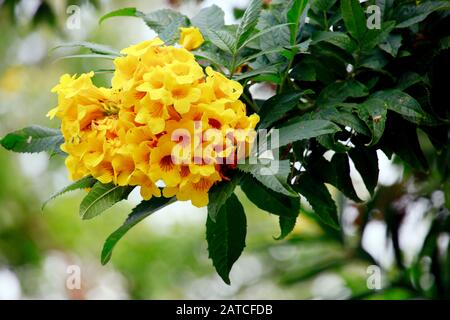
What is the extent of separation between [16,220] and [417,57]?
3.32 metres

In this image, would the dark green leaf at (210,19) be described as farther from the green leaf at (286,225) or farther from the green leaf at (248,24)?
the green leaf at (286,225)

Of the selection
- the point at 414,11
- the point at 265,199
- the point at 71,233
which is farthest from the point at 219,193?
the point at 71,233

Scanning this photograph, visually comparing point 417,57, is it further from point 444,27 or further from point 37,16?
point 37,16

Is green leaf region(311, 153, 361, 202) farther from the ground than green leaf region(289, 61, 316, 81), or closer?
closer

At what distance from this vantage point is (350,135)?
3.52 feet

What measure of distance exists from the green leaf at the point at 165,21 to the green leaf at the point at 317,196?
341 mm

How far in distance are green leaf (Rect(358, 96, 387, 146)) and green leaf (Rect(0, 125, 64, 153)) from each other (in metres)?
0.47

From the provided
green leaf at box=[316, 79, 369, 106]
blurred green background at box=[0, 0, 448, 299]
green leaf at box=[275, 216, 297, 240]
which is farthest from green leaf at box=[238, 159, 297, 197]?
blurred green background at box=[0, 0, 448, 299]

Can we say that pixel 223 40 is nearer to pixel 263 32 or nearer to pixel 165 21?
pixel 263 32

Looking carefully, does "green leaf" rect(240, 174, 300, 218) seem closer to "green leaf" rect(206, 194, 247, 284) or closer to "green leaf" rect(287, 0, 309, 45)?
"green leaf" rect(206, 194, 247, 284)

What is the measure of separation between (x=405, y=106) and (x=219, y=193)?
13.7 inches

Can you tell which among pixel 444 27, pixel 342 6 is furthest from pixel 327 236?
pixel 342 6

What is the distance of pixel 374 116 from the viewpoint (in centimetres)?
99

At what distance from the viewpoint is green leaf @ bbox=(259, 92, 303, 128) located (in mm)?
1009
